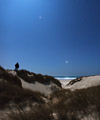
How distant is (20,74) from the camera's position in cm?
1900

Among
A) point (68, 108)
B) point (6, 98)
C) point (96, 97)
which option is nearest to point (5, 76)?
point (6, 98)

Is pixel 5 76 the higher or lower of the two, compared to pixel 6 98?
higher

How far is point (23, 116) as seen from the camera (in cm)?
399

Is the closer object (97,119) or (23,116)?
(97,119)

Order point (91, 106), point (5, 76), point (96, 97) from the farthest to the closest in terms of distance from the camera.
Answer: point (5, 76), point (96, 97), point (91, 106)

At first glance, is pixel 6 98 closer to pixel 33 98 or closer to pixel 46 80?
pixel 33 98

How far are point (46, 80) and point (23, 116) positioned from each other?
1710 cm

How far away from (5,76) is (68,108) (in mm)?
8374

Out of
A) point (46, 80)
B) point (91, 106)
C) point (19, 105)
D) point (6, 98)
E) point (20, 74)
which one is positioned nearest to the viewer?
point (91, 106)

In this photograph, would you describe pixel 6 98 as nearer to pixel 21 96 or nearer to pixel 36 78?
pixel 21 96

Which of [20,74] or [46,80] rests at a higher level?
[20,74]

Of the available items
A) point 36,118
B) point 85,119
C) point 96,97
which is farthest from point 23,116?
point 96,97

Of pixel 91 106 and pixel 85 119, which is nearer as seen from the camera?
pixel 85 119

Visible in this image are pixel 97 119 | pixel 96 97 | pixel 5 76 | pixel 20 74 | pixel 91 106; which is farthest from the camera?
pixel 20 74
